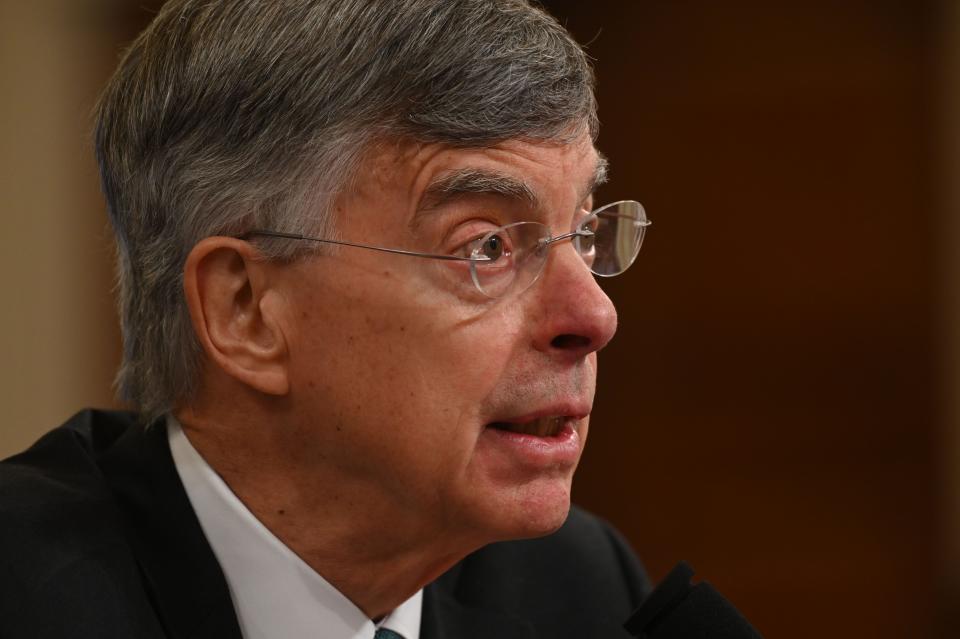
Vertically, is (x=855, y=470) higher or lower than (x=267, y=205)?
lower

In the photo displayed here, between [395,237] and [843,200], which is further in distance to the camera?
[843,200]

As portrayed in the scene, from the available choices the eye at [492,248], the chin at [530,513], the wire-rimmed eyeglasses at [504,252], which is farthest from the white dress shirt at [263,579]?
the eye at [492,248]

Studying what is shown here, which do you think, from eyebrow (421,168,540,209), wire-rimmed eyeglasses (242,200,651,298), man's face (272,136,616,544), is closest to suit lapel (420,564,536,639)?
man's face (272,136,616,544)

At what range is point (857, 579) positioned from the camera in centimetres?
396

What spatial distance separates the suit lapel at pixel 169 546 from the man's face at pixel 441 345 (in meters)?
0.24

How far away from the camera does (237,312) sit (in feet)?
5.80

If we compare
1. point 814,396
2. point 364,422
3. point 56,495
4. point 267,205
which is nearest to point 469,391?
point 364,422

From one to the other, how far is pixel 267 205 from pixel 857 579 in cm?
289

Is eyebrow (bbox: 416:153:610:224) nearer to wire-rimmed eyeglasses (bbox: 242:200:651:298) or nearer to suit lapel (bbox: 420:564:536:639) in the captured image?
wire-rimmed eyeglasses (bbox: 242:200:651:298)

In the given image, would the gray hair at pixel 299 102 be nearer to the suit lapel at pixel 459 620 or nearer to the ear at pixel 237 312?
the ear at pixel 237 312

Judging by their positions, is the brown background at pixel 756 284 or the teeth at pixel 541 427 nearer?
the teeth at pixel 541 427

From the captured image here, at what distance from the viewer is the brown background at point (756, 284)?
12.8ft

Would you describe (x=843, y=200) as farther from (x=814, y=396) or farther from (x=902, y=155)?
(x=814, y=396)

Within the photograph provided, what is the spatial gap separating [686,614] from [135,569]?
77 centimetres
